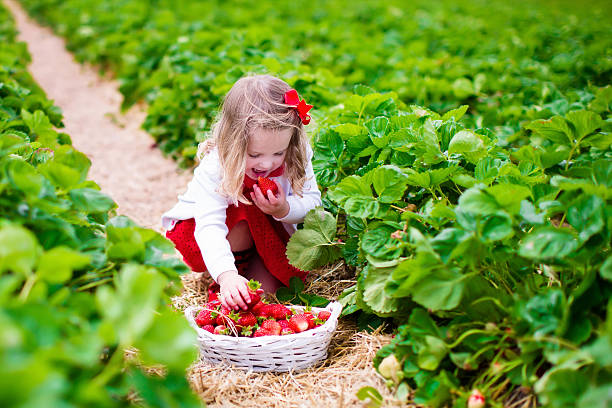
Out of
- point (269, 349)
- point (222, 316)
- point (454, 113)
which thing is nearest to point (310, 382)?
point (269, 349)

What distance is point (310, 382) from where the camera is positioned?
1.93 m

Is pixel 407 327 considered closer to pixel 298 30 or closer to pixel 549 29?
pixel 298 30

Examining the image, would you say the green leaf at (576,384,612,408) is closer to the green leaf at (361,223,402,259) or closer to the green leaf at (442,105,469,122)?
the green leaf at (361,223,402,259)

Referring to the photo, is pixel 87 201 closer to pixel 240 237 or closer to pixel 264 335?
pixel 264 335

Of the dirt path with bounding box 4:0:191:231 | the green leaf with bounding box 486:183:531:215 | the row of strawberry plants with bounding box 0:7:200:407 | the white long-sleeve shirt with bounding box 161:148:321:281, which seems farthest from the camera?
the dirt path with bounding box 4:0:191:231

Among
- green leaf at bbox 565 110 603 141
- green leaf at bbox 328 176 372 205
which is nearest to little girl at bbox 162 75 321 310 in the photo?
green leaf at bbox 328 176 372 205

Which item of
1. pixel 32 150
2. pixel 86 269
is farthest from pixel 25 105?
pixel 86 269

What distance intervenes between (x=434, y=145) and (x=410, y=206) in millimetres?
252

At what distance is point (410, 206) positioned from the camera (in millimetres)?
2109

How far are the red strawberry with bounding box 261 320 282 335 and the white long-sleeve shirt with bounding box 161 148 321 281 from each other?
30cm

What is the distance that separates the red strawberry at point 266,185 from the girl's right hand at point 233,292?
0.37 meters

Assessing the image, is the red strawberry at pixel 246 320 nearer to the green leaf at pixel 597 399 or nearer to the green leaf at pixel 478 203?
the green leaf at pixel 478 203

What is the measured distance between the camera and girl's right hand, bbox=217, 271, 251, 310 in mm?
2072

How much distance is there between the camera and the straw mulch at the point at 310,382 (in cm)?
182
